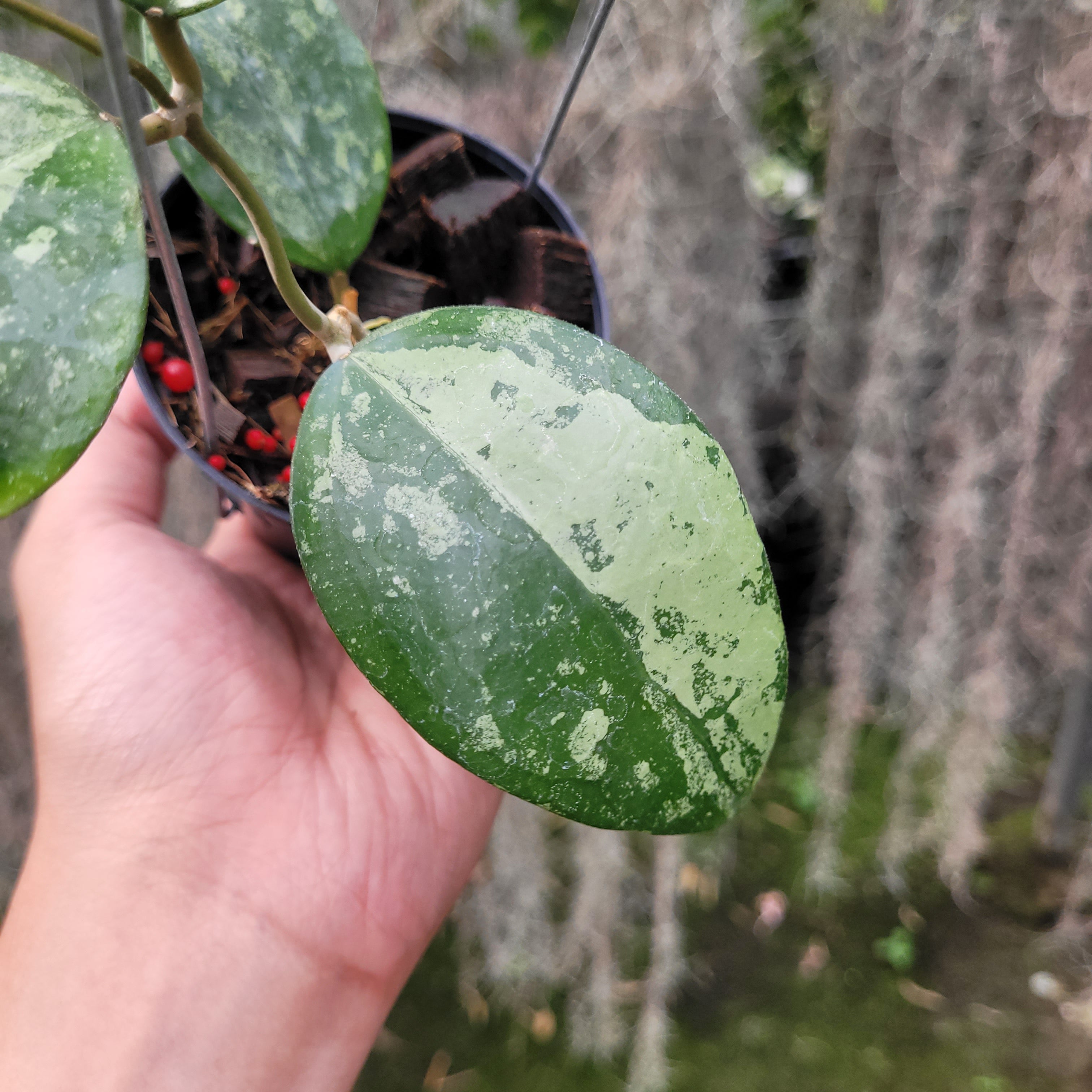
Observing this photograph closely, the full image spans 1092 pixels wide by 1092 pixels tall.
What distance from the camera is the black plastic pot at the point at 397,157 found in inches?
17.0

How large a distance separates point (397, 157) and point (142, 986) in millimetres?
591

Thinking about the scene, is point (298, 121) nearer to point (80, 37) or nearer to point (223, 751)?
point (80, 37)

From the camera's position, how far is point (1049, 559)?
3.22 feet

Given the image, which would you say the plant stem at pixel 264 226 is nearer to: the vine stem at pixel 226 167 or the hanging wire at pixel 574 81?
the vine stem at pixel 226 167

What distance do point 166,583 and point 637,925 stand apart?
100 cm

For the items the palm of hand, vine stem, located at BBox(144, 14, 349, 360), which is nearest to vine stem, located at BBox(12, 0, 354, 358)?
vine stem, located at BBox(144, 14, 349, 360)

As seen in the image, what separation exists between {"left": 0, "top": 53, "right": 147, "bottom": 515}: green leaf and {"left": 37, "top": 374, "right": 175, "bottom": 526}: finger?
375mm

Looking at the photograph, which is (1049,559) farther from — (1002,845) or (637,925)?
(637,925)

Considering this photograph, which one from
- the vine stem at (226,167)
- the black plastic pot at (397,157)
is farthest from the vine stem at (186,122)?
the black plastic pot at (397,157)

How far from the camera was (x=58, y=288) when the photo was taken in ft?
0.78

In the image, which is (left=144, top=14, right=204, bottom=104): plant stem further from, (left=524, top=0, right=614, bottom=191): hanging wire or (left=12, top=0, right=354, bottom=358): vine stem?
(left=524, top=0, right=614, bottom=191): hanging wire

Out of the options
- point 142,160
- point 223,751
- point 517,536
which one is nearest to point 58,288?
point 142,160

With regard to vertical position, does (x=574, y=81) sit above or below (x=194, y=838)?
above

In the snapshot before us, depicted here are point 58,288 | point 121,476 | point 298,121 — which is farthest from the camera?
point 121,476
